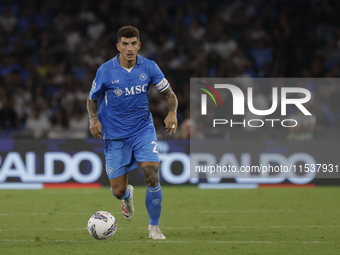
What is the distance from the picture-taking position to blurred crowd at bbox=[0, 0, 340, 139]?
1633cm

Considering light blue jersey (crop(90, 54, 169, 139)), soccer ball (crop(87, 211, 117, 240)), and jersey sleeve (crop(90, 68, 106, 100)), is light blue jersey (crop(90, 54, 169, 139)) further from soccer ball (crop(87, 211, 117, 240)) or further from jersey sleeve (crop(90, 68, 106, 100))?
soccer ball (crop(87, 211, 117, 240))

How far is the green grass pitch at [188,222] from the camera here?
6590mm

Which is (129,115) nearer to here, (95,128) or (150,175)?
(95,128)

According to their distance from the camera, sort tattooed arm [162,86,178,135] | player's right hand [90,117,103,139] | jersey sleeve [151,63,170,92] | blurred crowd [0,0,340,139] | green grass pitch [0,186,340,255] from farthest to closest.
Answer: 1. blurred crowd [0,0,340,139]
2. jersey sleeve [151,63,170,92]
3. player's right hand [90,117,103,139]
4. tattooed arm [162,86,178,135]
5. green grass pitch [0,186,340,255]

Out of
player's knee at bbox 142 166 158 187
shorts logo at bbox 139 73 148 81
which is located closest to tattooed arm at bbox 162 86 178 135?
shorts logo at bbox 139 73 148 81

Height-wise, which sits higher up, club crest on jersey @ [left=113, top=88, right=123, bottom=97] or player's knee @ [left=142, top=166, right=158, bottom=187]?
club crest on jersey @ [left=113, top=88, right=123, bottom=97]

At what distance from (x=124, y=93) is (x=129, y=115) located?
0.28 metres

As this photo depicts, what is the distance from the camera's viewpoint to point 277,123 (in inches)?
548

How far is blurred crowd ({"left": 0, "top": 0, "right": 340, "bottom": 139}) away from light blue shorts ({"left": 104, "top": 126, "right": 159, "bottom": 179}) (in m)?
8.02

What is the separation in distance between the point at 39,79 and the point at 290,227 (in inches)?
418

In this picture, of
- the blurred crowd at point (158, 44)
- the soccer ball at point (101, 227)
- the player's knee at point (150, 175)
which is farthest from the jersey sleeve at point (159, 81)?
the blurred crowd at point (158, 44)

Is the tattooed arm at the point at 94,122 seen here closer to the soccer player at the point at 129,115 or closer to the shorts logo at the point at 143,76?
the soccer player at the point at 129,115

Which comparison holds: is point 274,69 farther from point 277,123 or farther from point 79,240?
point 79,240

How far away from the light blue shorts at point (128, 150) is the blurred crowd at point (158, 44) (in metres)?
8.02
